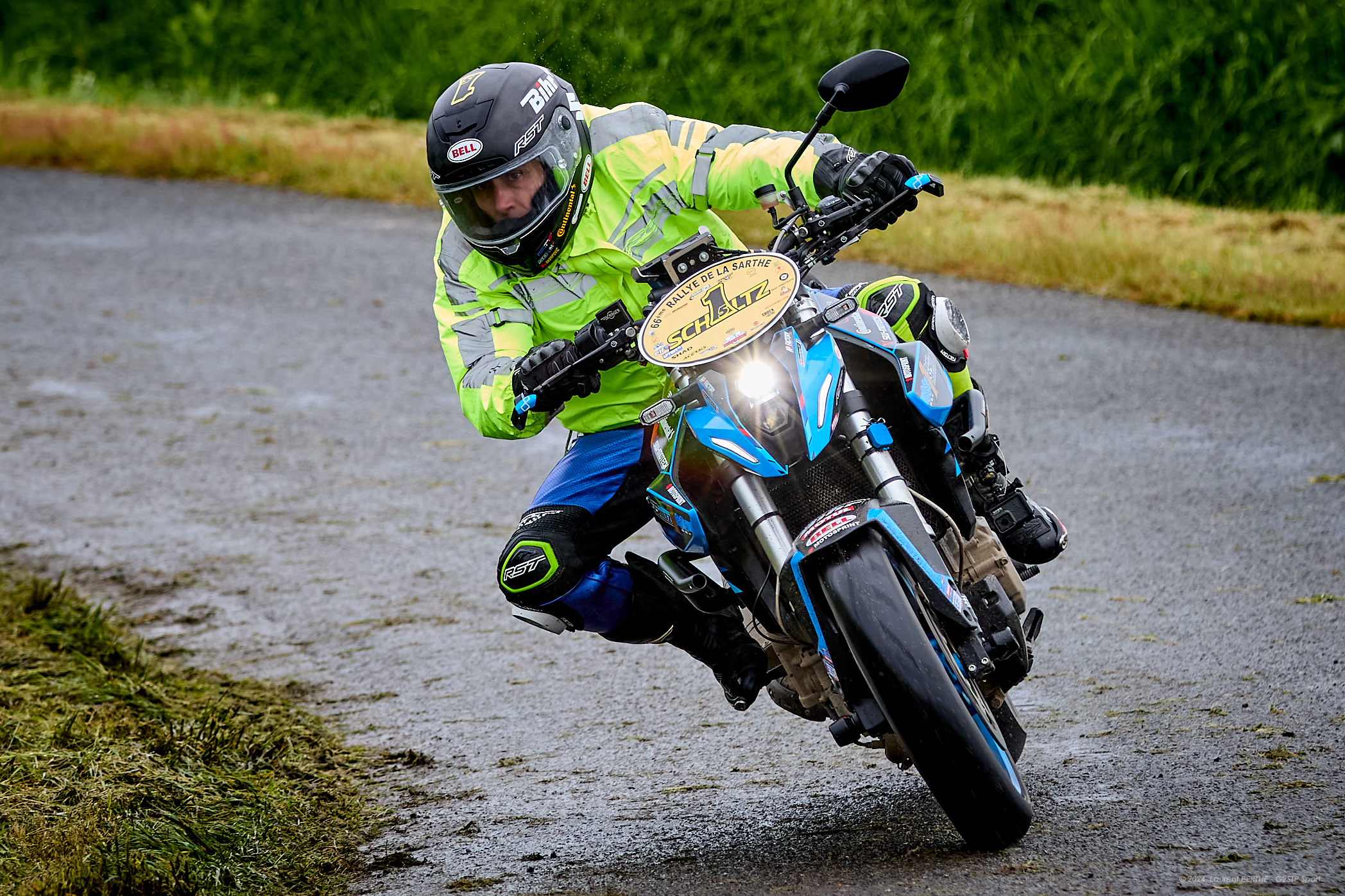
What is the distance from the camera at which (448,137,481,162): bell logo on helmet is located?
152 inches

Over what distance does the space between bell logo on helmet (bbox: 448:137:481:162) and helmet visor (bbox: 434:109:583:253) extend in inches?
3.2

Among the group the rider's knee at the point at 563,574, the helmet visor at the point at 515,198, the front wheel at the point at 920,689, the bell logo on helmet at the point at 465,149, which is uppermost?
the bell logo on helmet at the point at 465,149

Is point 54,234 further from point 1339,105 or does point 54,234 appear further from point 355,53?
point 1339,105

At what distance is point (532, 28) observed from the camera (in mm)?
14344

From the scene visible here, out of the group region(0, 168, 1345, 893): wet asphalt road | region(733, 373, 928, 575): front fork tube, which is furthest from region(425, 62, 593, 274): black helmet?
region(0, 168, 1345, 893): wet asphalt road

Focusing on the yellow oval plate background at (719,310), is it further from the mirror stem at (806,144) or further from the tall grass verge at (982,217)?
the tall grass verge at (982,217)

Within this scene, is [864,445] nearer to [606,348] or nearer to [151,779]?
[606,348]

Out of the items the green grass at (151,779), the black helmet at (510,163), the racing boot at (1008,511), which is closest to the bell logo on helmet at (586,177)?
the black helmet at (510,163)

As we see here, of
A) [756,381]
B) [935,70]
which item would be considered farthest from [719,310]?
[935,70]

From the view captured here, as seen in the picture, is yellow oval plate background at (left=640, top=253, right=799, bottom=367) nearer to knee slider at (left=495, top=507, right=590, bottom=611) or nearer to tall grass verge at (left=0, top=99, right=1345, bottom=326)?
knee slider at (left=495, top=507, right=590, bottom=611)

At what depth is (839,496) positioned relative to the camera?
3.51 m

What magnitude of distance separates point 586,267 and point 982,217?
24.4 feet

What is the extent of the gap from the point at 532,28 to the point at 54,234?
16.3 ft

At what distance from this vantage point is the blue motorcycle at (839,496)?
3.23 metres
